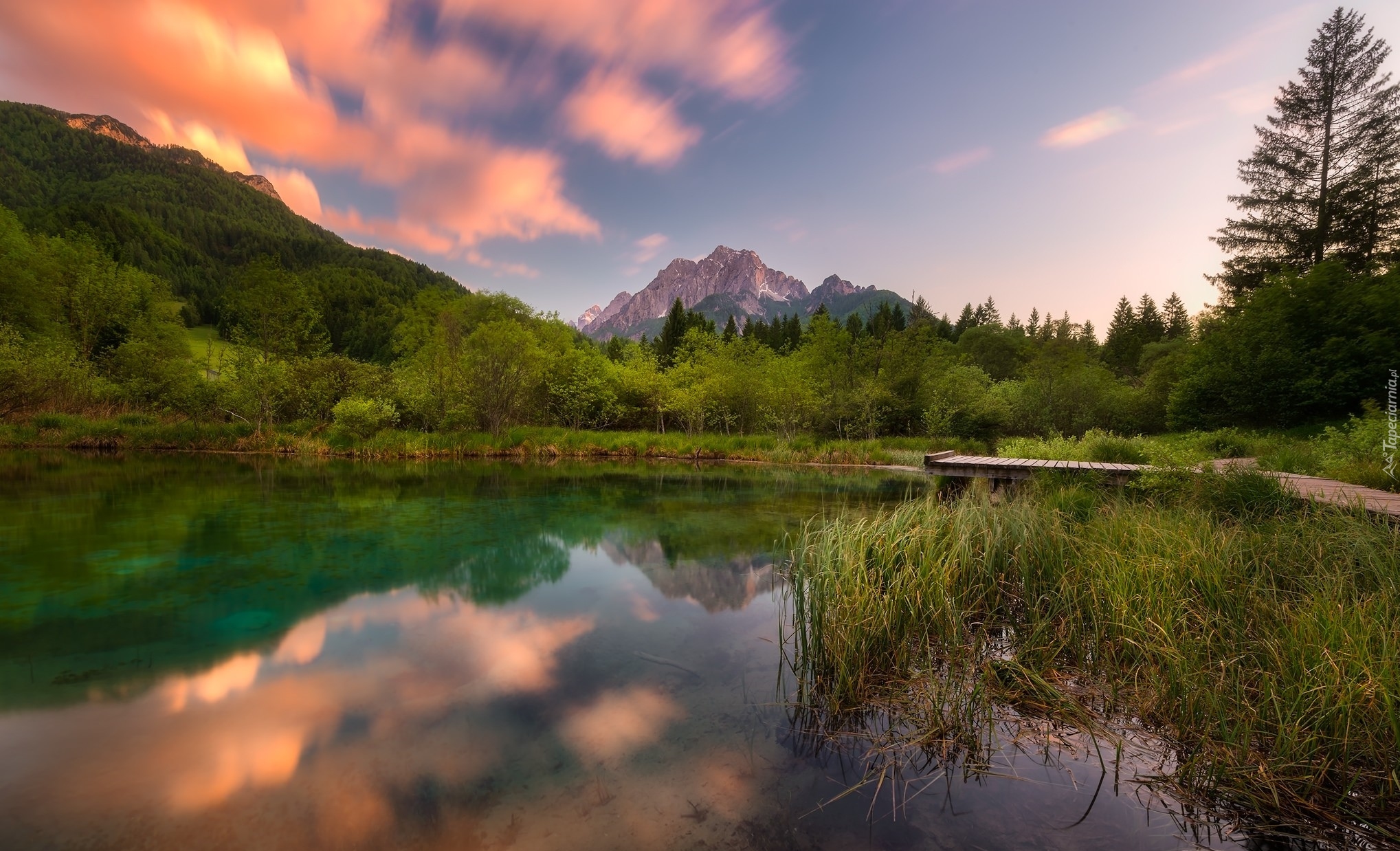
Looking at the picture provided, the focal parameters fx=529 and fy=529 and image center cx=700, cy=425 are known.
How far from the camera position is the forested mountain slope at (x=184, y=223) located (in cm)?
7012

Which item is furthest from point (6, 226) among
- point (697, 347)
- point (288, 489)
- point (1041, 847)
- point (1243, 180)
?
point (1243, 180)

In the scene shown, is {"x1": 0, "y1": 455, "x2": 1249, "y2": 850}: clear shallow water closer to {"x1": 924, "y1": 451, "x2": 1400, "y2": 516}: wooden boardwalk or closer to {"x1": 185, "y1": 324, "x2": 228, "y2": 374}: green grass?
{"x1": 924, "y1": 451, "x2": 1400, "y2": 516}: wooden boardwalk

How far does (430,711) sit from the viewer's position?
4.40m

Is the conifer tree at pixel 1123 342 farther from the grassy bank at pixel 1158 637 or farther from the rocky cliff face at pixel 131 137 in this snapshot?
the rocky cliff face at pixel 131 137

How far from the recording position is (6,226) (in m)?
38.7

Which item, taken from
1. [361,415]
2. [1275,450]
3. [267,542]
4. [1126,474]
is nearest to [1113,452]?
[1275,450]

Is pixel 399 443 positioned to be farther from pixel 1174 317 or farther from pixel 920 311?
pixel 1174 317

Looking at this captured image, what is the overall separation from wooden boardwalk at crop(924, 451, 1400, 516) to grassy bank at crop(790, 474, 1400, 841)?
450mm

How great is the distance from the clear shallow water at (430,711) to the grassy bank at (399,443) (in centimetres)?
1643

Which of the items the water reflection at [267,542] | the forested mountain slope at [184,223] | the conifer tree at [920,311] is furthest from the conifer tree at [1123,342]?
the forested mountain slope at [184,223]

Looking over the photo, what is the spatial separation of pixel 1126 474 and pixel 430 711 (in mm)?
11995

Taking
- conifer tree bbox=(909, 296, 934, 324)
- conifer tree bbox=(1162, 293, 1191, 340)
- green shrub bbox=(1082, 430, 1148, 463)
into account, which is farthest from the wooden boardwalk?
conifer tree bbox=(1162, 293, 1191, 340)

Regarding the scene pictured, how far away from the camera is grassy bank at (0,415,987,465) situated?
2452 centimetres

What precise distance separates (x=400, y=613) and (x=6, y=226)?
2333 inches
